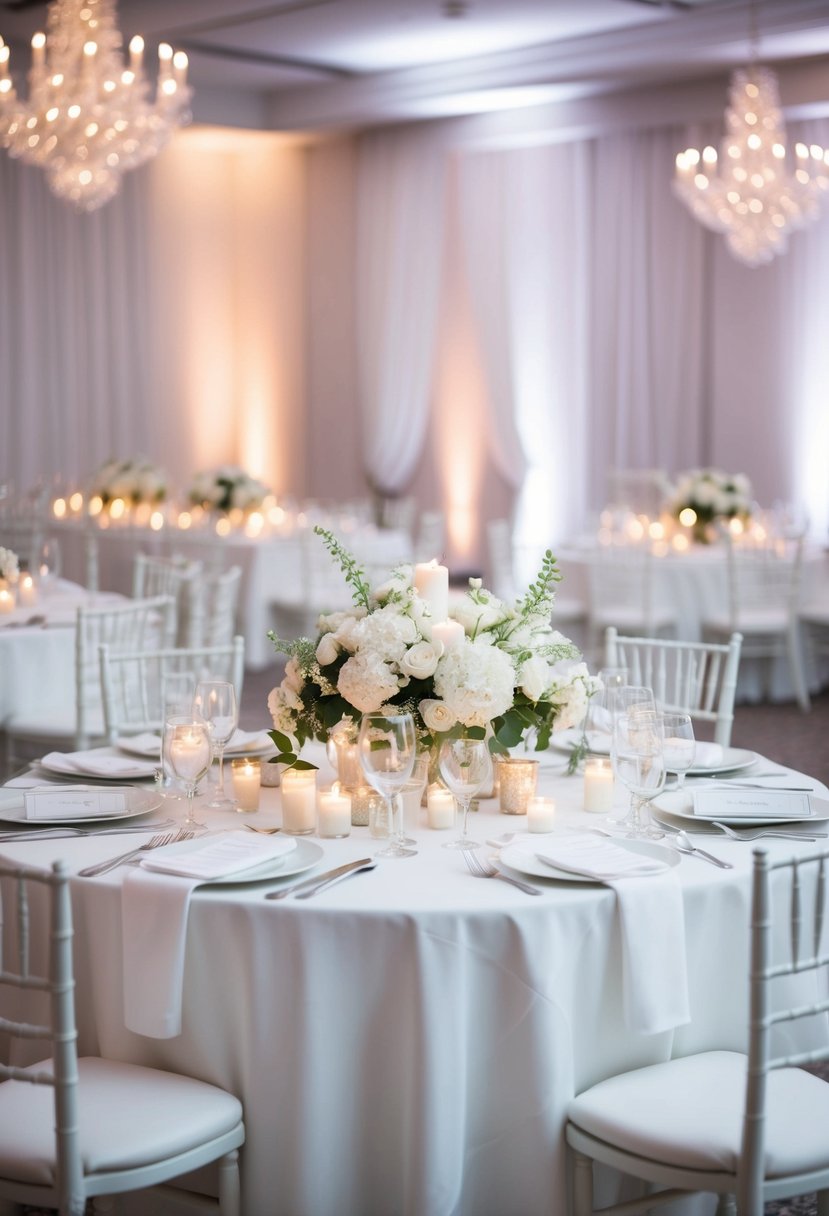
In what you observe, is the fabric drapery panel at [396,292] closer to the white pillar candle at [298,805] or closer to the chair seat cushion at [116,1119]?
the white pillar candle at [298,805]

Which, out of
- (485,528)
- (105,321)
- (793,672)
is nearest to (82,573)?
(105,321)

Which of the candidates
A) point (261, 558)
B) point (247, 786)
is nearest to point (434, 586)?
point (247, 786)

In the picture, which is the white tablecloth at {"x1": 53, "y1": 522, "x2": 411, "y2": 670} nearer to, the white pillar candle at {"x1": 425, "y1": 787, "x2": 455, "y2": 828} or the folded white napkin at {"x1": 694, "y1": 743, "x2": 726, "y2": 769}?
the folded white napkin at {"x1": 694, "y1": 743, "x2": 726, "y2": 769}

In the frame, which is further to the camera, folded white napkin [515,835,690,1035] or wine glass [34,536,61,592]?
wine glass [34,536,61,592]

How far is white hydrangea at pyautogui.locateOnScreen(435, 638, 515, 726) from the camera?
2.67 metres

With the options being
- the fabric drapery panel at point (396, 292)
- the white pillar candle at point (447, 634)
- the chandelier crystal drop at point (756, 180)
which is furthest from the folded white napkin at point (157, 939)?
the fabric drapery panel at point (396, 292)

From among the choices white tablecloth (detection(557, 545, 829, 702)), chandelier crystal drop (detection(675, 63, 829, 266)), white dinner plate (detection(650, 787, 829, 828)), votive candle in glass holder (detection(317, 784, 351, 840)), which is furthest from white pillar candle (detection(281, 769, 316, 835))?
chandelier crystal drop (detection(675, 63, 829, 266))

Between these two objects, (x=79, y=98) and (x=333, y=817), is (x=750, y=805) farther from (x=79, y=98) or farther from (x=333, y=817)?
(x=79, y=98)

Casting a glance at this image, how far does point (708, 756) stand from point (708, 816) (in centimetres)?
48

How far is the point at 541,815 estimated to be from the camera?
8.95 feet

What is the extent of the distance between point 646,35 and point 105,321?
489cm

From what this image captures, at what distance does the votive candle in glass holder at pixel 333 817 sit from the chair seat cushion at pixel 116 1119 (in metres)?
0.53

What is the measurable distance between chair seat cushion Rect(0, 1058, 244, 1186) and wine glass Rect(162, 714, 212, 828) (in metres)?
0.52

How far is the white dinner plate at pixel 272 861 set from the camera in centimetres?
238
